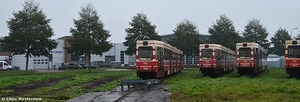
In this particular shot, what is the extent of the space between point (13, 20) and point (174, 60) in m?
17.4

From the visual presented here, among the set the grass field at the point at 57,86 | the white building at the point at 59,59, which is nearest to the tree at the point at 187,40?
the white building at the point at 59,59

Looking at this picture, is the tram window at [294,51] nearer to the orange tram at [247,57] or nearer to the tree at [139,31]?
the orange tram at [247,57]

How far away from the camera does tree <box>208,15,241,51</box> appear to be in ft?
194

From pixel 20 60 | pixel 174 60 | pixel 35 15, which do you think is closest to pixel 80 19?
pixel 35 15

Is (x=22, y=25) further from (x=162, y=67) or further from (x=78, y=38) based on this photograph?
(x=162, y=67)

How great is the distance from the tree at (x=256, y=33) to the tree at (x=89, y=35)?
27961mm

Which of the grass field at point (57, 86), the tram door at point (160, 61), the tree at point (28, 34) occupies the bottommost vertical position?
the grass field at point (57, 86)

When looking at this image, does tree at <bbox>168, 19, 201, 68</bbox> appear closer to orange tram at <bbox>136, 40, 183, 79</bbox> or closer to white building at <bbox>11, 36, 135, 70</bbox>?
white building at <bbox>11, 36, 135, 70</bbox>

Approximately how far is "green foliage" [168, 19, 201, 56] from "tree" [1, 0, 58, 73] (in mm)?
20915

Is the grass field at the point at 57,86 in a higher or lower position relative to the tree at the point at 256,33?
lower

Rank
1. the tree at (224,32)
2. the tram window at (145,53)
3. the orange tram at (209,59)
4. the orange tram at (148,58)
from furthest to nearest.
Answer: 1. the tree at (224,32)
2. the orange tram at (209,59)
3. the tram window at (145,53)
4. the orange tram at (148,58)

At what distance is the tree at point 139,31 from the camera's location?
54344mm

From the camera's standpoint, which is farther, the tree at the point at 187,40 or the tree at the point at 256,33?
the tree at the point at 256,33

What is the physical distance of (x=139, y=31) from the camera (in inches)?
2152
